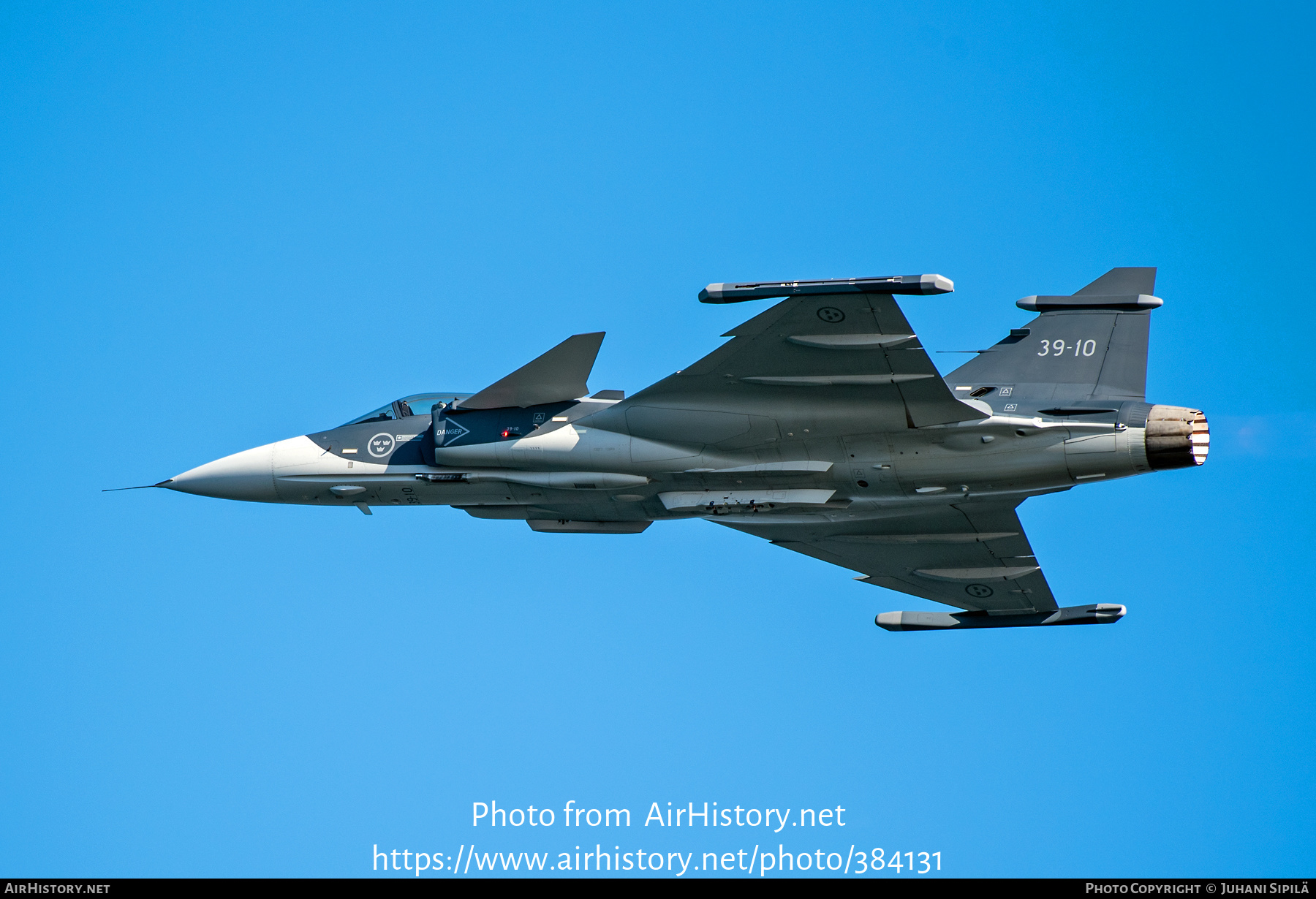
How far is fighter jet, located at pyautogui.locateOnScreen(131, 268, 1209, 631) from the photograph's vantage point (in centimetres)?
1983

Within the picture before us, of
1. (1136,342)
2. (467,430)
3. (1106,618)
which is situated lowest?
(1106,618)

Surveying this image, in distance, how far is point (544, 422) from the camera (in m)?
22.1

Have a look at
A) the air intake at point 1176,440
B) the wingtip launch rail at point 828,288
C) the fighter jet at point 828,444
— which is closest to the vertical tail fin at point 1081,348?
the fighter jet at point 828,444

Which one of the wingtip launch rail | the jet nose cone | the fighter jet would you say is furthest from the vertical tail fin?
the jet nose cone

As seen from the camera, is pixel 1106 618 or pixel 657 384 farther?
pixel 1106 618

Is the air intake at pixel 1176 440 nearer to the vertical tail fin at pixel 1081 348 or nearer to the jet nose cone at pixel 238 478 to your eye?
the vertical tail fin at pixel 1081 348

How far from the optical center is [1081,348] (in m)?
23.2

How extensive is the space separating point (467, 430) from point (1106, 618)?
11.2m

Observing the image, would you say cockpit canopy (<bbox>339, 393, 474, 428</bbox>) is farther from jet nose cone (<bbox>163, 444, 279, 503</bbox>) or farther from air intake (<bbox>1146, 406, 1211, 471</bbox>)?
air intake (<bbox>1146, 406, 1211, 471</bbox>)

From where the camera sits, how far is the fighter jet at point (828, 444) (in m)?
19.8

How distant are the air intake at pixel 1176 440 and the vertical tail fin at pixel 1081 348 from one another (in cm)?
215
